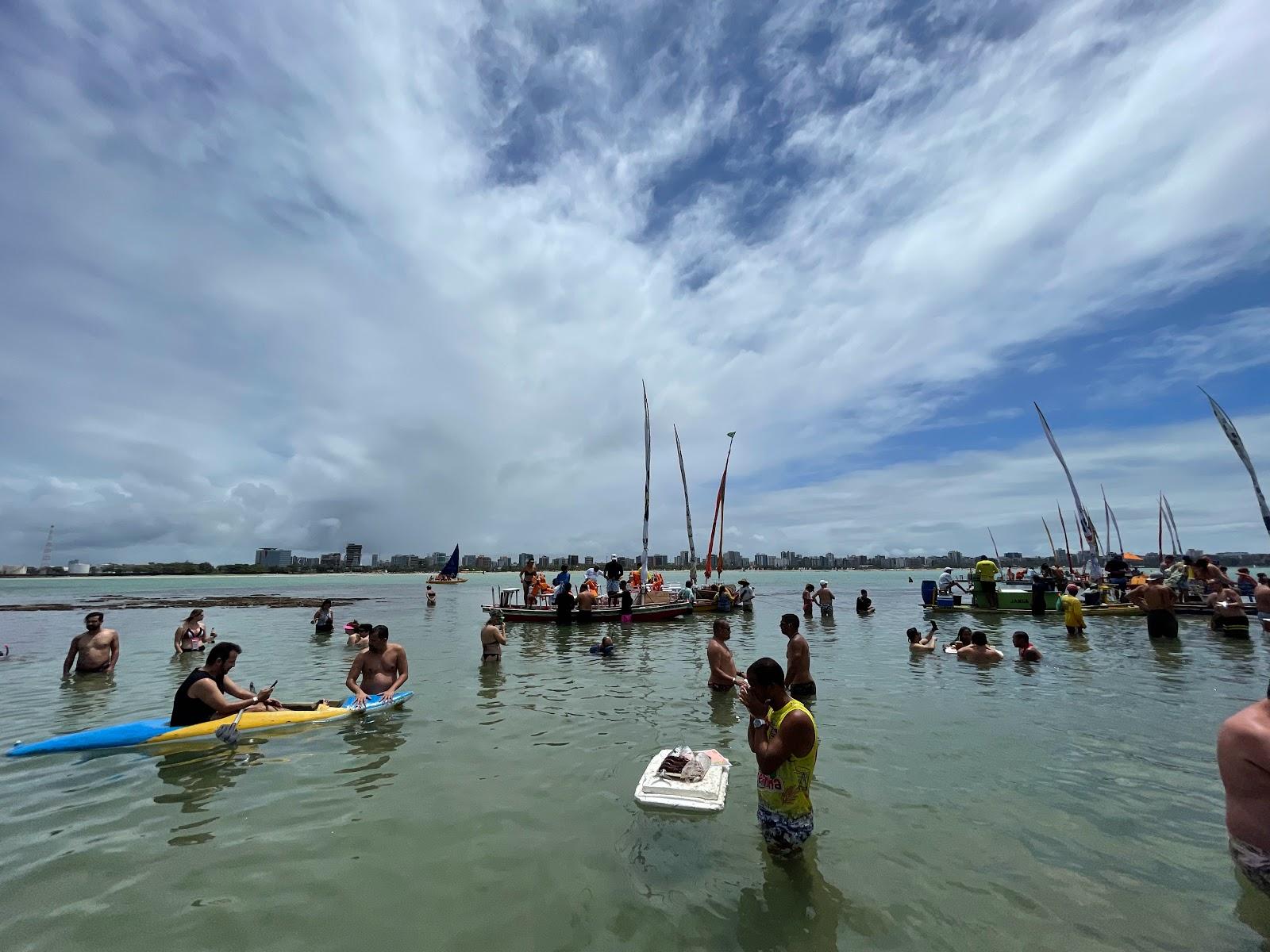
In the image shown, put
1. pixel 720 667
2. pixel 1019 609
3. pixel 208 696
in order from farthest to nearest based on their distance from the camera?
pixel 1019 609
pixel 720 667
pixel 208 696

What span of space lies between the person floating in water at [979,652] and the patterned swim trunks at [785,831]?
13.8 meters

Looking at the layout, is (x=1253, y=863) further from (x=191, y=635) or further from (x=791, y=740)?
(x=191, y=635)

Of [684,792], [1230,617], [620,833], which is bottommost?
[620,833]

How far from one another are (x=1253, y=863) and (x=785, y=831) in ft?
12.0

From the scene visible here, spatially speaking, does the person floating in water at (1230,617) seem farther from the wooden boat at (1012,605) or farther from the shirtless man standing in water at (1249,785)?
the shirtless man standing in water at (1249,785)

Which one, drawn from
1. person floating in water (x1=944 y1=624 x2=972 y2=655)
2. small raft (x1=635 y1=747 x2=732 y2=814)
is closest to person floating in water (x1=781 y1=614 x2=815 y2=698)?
small raft (x1=635 y1=747 x2=732 y2=814)

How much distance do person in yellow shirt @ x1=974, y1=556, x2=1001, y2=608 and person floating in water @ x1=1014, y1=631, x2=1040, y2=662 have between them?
Result: 14.0 meters

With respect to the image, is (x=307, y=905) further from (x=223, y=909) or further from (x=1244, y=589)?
(x=1244, y=589)

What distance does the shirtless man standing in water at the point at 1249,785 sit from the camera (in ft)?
14.4

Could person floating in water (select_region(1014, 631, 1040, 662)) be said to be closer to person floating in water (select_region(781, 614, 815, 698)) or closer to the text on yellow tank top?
person floating in water (select_region(781, 614, 815, 698))

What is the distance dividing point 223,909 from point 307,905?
2.24 ft

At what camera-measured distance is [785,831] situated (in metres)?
5.37

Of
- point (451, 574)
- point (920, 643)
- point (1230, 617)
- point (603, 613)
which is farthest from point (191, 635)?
point (451, 574)

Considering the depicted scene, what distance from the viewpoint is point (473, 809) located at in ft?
22.7
